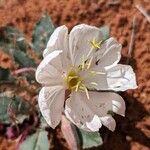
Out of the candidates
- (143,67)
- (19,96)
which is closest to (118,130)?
(143,67)

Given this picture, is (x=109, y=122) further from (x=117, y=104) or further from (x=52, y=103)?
(x=52, y=103)

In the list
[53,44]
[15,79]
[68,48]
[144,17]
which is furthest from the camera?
[144,17]

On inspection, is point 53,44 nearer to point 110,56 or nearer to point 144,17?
point 110,56

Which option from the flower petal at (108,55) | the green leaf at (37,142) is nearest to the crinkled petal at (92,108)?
the flower petal at (108,55)

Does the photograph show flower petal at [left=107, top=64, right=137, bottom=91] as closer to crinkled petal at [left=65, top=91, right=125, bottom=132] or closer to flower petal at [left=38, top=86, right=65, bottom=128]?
crinkled petal at [left=65, top=91, right=125, bottom=132]

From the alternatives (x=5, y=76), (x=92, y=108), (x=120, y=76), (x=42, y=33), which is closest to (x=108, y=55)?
(x=120, y=76)

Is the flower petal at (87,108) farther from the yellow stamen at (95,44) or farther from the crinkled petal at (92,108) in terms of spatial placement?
the yellow stamen at (95,44)
